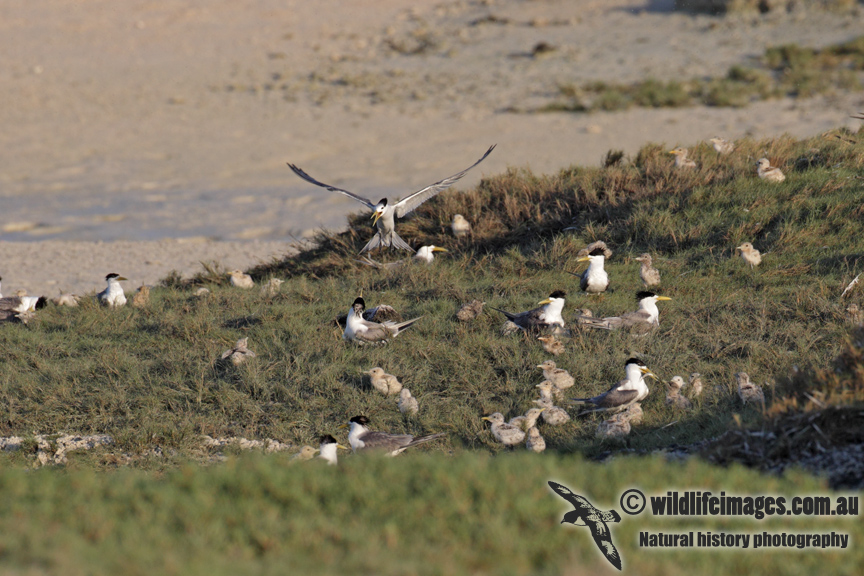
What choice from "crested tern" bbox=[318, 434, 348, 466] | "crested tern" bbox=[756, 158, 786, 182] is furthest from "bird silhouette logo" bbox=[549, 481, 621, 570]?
"crested tern" bbox=[756, 158, 786, 182]

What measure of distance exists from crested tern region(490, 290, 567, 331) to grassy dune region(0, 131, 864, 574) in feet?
0.61

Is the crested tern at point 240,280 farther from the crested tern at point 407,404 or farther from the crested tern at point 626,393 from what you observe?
the crested tern at point 626,393

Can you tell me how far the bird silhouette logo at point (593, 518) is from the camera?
3.80m

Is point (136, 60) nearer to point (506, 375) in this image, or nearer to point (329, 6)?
point (329, 6)

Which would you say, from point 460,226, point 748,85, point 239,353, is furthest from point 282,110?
point 239,353

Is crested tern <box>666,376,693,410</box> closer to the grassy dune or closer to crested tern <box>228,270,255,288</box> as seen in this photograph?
the grassy dune

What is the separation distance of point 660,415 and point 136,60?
1183 inches

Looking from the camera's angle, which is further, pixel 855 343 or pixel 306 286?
pixel 306 286

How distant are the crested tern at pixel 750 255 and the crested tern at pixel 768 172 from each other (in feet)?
6.68

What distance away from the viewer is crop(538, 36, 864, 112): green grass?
2531 cm

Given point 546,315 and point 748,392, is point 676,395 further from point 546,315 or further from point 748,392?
point 546,315

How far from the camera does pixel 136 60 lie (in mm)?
32344

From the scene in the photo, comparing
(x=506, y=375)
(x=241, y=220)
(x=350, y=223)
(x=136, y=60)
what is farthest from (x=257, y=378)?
(x=136, y=60)

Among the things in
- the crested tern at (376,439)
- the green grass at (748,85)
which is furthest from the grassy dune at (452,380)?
the green grass at (748,85)
